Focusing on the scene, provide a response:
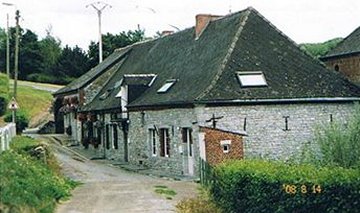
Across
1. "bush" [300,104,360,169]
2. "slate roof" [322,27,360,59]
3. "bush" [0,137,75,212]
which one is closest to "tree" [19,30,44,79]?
"slate roof" [322,27,360,59]

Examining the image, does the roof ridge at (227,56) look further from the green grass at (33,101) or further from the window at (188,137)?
the green grass at (33,101)

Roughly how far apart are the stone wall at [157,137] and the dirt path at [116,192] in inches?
64.5

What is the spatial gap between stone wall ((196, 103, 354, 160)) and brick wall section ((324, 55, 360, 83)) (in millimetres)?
3982

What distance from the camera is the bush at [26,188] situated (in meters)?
16.4

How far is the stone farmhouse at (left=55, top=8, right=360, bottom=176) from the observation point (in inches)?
1205

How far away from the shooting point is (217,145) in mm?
30297

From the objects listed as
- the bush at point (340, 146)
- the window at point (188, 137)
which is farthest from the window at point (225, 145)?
the bush at point (340, 146)

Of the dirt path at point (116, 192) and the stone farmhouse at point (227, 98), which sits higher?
the stone farmhouse at point (227, 98)

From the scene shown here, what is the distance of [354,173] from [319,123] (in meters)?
16.0

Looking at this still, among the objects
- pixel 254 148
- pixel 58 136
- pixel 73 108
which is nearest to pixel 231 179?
pixel 254 148

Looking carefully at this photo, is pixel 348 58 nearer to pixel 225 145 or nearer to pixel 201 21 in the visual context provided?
pixel 201 21

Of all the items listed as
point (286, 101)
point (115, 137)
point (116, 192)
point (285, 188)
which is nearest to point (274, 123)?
point (286, 101)

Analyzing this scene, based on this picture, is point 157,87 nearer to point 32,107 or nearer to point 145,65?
point 145,65
